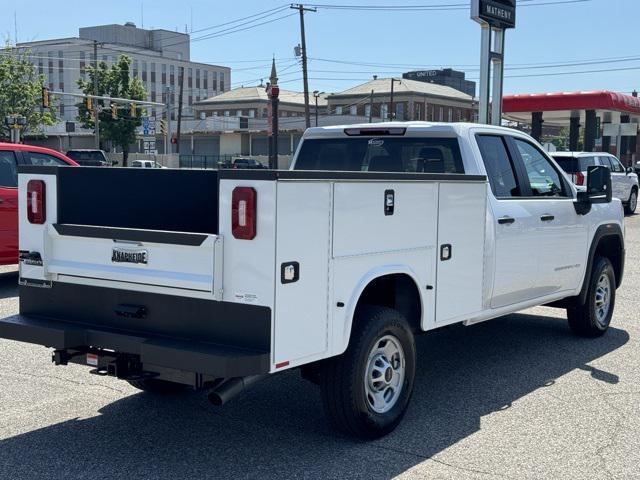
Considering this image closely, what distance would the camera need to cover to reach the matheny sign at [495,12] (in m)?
17.8

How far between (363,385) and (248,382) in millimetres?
797

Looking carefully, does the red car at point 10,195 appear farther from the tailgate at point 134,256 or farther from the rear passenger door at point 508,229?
the rear passenger door at point 508,229

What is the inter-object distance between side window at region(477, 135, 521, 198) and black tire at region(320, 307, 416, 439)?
76.5 inches

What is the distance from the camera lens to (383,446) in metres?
5.04

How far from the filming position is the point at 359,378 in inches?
191

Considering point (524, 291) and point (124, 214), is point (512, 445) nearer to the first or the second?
point (524, 291)

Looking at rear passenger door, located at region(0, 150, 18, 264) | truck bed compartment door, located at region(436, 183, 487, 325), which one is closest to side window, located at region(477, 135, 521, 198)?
truck bed compartment door, located at region(436, 183, 487, 325)

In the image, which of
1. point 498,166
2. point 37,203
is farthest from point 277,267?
point 498,166

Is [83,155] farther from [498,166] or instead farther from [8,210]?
[498,166]

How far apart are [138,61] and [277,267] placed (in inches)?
5531

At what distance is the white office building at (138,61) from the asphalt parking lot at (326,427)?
397ft

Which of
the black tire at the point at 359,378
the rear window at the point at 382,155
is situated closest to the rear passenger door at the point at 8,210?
the rear window at the point at 382,155

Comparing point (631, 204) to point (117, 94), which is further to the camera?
point (117, 94)

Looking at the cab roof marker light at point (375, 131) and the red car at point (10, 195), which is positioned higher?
the cab roof marker light at point (375, 131)
